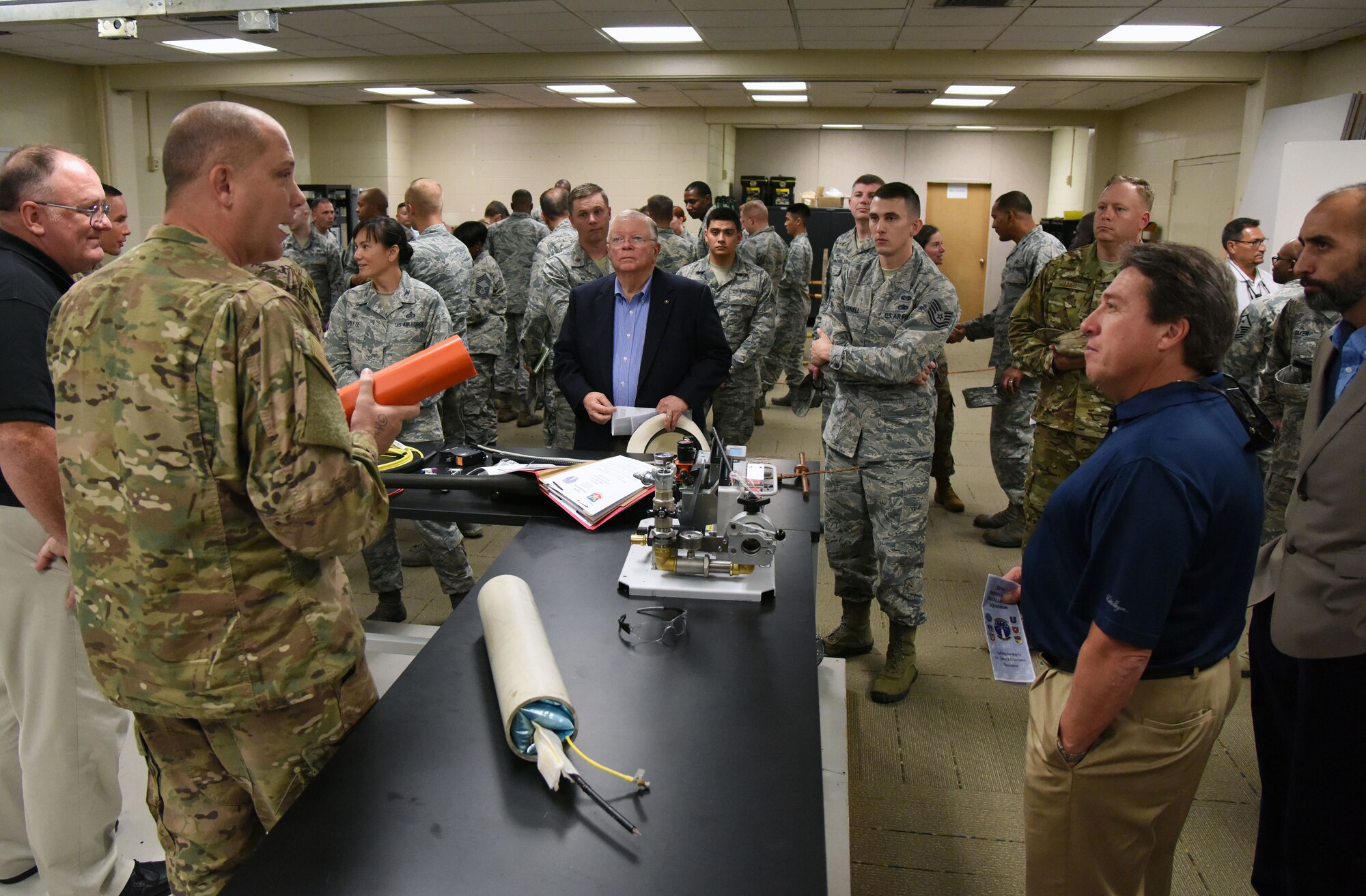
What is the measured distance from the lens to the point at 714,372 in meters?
3.26

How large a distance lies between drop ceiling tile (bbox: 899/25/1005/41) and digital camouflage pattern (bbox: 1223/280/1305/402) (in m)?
4.32

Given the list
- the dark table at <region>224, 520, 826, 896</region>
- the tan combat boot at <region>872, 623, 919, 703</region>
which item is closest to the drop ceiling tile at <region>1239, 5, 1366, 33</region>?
the tan combat boot at <region>872, 623, 919, 703</region>

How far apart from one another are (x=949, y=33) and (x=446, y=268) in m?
4.85

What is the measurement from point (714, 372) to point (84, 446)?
7.33 ft

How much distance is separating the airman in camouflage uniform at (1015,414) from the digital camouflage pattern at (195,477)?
3.78 meters

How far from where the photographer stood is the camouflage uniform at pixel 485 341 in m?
5.05

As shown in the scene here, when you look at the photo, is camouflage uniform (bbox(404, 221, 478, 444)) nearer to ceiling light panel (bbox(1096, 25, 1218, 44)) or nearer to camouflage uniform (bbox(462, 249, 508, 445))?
camouflage uniform (bbox(462, 249, 508, 445))

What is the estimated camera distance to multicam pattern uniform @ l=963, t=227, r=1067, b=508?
4.52m

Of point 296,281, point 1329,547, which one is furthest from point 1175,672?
point 296,281

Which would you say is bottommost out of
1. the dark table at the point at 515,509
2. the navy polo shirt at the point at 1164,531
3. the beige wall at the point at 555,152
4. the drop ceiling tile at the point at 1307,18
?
the dark table at the point at 515,509

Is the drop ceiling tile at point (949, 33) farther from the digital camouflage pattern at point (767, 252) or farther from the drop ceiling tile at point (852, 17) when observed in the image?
the digital camouflage pattern at point (767, 252)

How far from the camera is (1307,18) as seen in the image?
618cm

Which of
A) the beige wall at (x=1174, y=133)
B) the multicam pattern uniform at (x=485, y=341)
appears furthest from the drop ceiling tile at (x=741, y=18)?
the beige wall at (x=1174, y=133)

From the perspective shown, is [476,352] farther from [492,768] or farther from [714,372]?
[492,768]
